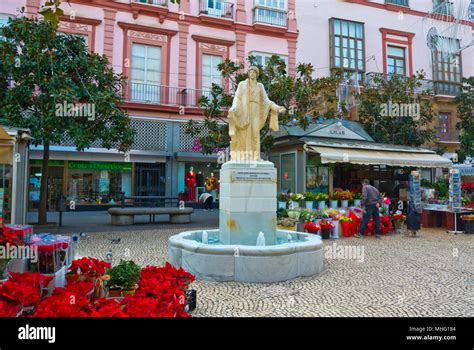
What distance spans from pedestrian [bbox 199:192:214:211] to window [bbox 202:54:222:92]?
5.77m

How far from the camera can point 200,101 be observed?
14.2 metres

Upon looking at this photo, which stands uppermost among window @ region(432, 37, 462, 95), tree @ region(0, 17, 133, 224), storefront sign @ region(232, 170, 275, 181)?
window @ region(432, 37, 462, 95)

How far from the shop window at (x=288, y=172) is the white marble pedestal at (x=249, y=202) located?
7.47 m

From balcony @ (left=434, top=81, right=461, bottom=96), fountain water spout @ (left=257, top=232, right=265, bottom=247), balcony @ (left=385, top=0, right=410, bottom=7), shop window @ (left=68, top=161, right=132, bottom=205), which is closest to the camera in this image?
fountain water spout @ (left=257, top=232, right=265, bottom=247)

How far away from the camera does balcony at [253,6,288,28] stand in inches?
861

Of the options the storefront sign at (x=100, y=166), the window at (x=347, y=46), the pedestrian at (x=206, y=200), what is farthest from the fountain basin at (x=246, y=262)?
the window at (x=347, y=46)

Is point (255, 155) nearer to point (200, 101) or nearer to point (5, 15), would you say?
point (200, 101)

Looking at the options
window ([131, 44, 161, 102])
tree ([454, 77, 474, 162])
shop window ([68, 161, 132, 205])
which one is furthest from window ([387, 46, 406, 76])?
shop window ([68, 161, 132, 205])

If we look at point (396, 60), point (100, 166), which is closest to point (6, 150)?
point (100, 166)

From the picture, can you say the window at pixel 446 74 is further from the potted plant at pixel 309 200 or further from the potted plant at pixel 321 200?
the potted plant at pixel 309 200

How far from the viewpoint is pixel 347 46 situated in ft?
78.5

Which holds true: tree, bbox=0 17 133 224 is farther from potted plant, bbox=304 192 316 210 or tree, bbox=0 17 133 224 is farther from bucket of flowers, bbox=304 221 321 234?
bucket of flowers, bbox=304 221 321 234

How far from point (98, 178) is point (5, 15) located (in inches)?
331
